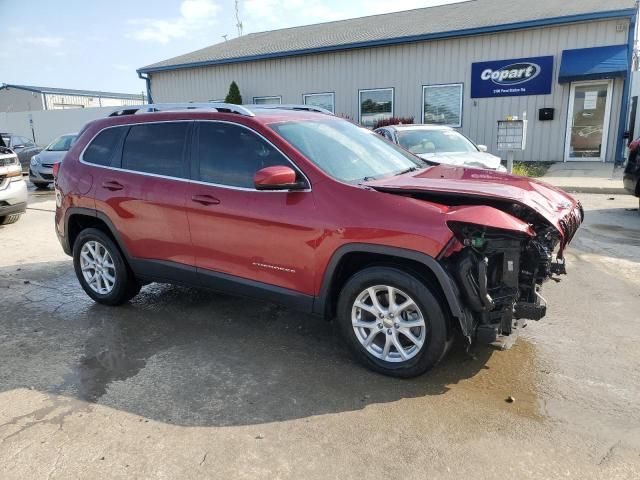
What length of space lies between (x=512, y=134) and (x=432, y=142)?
317 cm

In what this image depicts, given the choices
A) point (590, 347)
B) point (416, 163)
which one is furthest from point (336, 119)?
point (590, 347)

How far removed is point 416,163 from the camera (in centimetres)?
471

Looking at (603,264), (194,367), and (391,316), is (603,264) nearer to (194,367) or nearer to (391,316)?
(391,316)

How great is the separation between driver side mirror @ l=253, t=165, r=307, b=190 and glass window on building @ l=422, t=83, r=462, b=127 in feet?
47.7

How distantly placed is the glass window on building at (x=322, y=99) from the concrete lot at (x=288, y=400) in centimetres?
1538

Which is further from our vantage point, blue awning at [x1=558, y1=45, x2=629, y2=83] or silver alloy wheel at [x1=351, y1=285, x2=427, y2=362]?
blue awning at [x1=558, y1=45, x2=629, y2=83]

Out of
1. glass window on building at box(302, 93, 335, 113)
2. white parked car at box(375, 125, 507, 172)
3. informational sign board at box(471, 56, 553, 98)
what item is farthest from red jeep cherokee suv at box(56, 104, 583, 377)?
glass window on building at box(302, 93, 335, 113)

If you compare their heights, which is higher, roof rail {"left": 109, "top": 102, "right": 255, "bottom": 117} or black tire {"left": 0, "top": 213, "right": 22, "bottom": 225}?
roof rail {"left": 109, "top": 102, "right": 255, "bottom": 117}

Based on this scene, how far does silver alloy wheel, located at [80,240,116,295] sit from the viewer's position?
5016mm

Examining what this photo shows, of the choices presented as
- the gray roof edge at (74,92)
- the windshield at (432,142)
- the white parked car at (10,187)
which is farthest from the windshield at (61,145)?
the gray roof edge at (74,92)

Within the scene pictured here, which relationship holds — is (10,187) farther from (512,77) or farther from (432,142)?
(512,77)

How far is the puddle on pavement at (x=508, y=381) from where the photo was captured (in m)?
3.23

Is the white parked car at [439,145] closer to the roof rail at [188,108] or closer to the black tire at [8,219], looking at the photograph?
the roof rail at [188,108]

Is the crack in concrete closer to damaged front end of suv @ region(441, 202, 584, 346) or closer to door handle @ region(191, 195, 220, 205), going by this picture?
damaged front end of suv @ region(441, 202, 584, 346)
